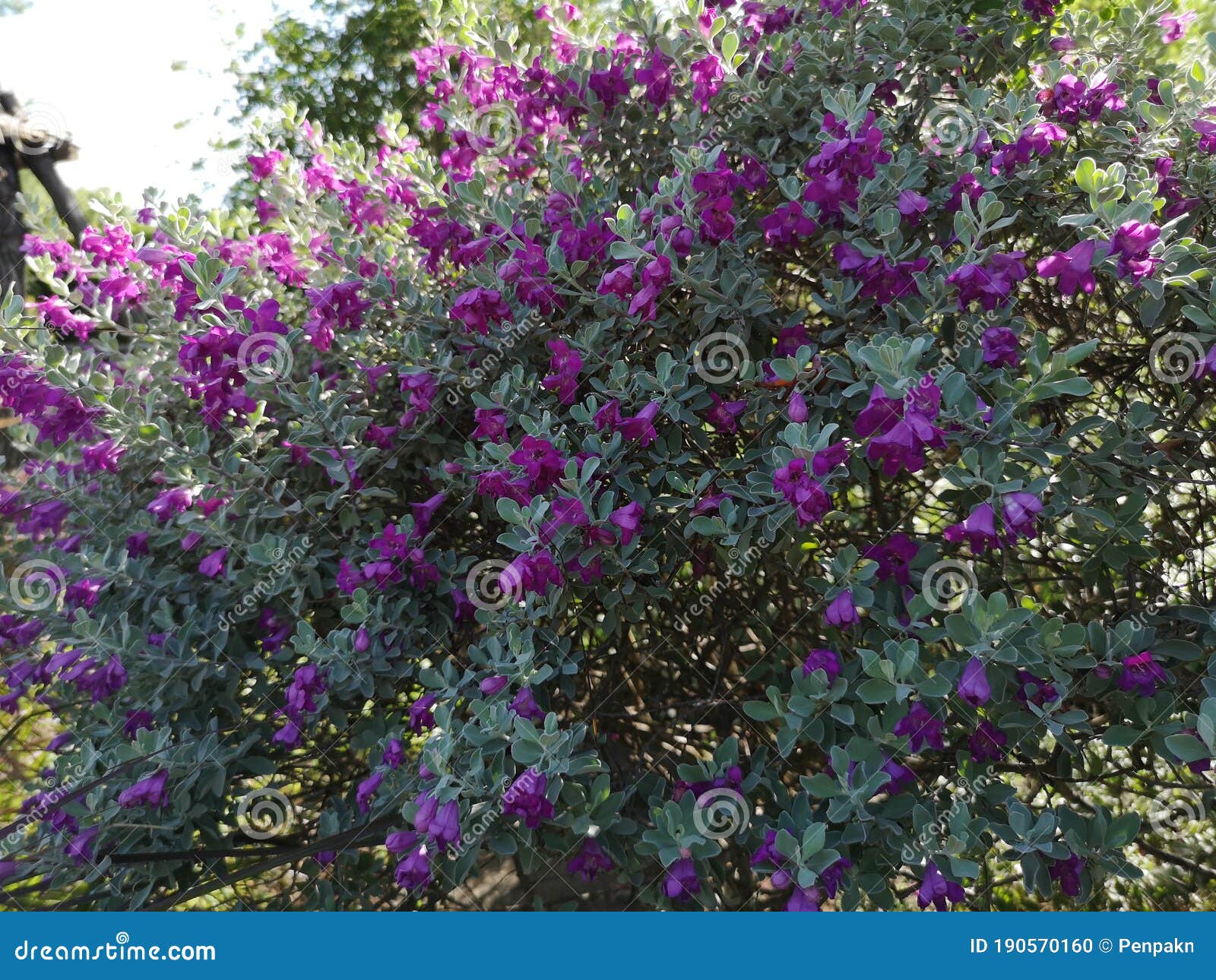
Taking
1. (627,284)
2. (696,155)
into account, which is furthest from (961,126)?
(627,284)

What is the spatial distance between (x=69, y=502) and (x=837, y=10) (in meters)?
2.66

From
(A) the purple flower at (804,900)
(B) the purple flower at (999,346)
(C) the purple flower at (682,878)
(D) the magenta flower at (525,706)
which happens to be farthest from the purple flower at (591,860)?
(B) the purple flower at (999,346)

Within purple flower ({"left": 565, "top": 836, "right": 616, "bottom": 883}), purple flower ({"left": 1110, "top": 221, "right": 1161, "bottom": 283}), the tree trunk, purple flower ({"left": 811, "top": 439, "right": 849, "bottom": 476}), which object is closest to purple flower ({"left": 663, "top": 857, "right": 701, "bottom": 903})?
purple flower ({"left": 565, "top": 836, "right": 616, "bottom": 883})

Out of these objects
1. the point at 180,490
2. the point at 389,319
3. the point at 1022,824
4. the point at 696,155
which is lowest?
the point at 1022,824

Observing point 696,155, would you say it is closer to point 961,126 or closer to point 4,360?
point 961,126

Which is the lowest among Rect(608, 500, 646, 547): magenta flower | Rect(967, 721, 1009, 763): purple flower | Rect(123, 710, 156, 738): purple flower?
Rect(123, 710, 156, 738): purple flower

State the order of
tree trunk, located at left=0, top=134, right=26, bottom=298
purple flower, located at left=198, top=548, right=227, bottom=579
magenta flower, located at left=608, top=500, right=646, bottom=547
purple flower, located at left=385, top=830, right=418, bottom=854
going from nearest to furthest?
purple flower, located at left=385, top=830, right=418, bottom=854 → magenta flower, located at left=608, top=500, right=646, bottom=547 → purple flower, located at left=198, top=548, right=227, bottom=579 → tree trunk, located at left=0, top=134, right=26, bottom=298

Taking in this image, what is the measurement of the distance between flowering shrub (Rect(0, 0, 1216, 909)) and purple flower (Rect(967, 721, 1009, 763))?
18 millimetres

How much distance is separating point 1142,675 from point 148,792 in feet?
7.17

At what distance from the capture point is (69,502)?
116 inches

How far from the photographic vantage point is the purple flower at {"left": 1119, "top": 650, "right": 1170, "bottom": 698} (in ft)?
5.94

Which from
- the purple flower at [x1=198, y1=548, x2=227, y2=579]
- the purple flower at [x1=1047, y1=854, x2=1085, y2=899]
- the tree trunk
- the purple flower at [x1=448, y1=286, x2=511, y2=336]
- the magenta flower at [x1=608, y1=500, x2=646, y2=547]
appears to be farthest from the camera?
the tree trunk

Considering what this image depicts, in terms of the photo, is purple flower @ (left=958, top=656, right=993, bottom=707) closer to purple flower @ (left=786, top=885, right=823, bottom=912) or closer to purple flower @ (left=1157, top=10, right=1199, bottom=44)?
purple flower @ (left=786, top=885, right=823, bottom=912)

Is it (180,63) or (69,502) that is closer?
(69,502)
